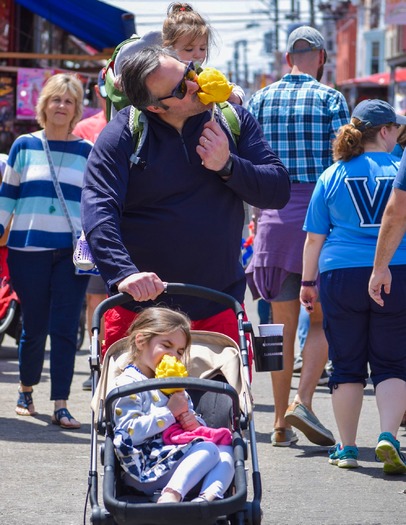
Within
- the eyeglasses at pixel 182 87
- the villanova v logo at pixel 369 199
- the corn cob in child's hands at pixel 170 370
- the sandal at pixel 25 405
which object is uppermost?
the eyeglasses at pixel 182 87

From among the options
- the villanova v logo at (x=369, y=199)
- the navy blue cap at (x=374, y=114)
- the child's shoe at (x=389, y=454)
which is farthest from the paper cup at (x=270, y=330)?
the navy blue cap at (x=374, y=114)

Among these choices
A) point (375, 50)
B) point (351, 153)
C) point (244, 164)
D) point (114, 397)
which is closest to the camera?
point (114, 397)

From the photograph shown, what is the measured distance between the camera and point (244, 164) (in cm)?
465

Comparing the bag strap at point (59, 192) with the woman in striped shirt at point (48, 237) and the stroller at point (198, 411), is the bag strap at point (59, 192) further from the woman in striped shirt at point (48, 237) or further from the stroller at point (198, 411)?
the stroller at point (198, 411)

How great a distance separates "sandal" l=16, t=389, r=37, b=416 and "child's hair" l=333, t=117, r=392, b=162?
2.71 m

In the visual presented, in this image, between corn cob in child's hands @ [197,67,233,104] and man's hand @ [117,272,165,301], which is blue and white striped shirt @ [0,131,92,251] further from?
man's hand @ [117,272,165,301]

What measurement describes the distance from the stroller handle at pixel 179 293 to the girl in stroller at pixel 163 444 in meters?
0.22

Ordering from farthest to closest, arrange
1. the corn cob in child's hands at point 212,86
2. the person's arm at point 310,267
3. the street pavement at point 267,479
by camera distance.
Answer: the person's arm at point 310,267
the street pavement at point 267,479
the corn cob in child's hands at point 212,86

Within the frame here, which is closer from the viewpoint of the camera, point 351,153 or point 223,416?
point 223,416

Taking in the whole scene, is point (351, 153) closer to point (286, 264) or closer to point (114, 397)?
point (286, 264)

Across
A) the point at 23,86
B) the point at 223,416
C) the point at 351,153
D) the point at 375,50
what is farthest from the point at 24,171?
the point at 375,50

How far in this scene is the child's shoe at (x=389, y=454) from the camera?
6184 mm

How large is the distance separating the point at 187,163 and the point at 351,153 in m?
2.03

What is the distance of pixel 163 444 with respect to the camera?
4.04 metres
